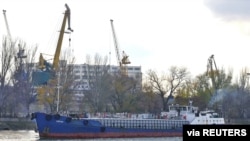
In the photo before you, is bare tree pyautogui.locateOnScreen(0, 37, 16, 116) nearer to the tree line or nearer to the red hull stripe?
the tree line

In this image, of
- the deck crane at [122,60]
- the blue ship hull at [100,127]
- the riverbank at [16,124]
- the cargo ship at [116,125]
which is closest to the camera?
the blue ship hull at [100,127]

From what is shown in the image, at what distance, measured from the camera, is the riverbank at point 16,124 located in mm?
94088

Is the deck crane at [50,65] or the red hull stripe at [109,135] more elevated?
the deck crane at [50,65]

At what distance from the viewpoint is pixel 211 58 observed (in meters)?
139

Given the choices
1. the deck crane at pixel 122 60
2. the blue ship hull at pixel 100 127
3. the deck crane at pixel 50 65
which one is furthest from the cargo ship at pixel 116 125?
the deck crane at pixel 122 60

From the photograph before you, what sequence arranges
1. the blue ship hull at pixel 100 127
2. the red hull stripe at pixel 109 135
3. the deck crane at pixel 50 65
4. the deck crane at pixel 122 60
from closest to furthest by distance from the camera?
the red hull stripe at pixel 109 135, the blue ship hull at pixel 100 127, the deck crane at pixel 50 65, the deck crane at pixel 122 60

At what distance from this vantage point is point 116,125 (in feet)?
256

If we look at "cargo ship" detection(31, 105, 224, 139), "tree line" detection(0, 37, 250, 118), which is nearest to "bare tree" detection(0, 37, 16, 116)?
"tree line" detection(0, 37, 250, 118)

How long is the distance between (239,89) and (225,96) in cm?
549

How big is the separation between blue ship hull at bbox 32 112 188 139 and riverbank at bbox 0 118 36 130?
23.3 m

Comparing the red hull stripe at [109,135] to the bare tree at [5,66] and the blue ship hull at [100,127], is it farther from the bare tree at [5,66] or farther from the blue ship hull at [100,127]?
the bare tree at [5,66]

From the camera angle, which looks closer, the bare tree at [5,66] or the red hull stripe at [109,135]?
the red hull stripe at [109,135]

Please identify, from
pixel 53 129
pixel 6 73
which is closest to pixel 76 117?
pixel 53 129

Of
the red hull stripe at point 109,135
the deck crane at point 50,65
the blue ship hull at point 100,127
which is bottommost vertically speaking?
the red hull stripe at point 109,135
